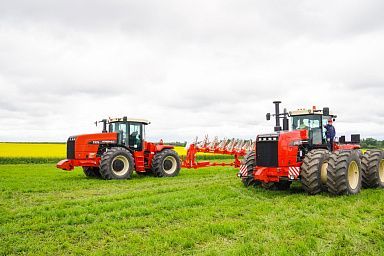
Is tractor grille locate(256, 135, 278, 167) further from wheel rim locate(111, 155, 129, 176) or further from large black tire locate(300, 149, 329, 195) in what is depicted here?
wheel rim locate(111, 155, 129, 176)

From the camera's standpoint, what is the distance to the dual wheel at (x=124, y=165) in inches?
617

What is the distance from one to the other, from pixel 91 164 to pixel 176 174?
162 inches

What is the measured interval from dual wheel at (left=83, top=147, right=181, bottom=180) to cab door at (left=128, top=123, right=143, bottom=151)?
0.94 m

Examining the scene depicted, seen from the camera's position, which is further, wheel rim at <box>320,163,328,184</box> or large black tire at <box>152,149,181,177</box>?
large black tire at <box>152,149,181,177</box>

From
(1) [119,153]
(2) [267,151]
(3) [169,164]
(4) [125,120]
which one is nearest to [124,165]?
(1) [119,153]

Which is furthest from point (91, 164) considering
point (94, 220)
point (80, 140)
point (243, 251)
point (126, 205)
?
point (243, 251)

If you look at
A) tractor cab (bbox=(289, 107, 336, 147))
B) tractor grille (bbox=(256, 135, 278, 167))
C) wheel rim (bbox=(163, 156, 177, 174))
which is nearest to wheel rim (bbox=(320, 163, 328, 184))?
tractor grille (bbox=(256, 135, 278, 167))

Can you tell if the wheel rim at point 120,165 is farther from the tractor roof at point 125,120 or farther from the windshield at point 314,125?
the windshield at point 314,125

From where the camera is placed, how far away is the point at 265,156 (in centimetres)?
1098

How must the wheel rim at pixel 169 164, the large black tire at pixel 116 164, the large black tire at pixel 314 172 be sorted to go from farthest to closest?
the wheel rim at pixel 169 164 < the large black tire at pixel 116 164 < the large black tire at pixel 314 172

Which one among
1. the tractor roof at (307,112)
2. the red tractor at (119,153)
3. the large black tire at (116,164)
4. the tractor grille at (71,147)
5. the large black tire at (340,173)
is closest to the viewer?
the large black tire at (340,173)

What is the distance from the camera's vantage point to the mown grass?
5980 millimetres

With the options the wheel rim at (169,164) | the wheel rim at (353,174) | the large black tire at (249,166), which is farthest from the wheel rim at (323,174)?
the wheel rim at (169,164)

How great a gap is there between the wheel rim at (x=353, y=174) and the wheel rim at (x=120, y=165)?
908 centimetres
